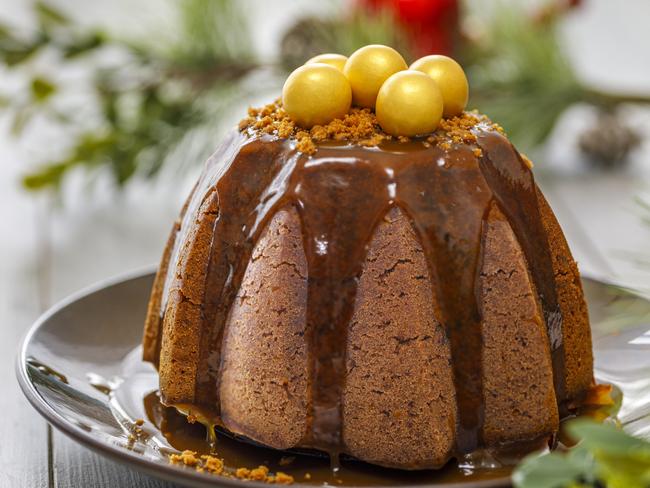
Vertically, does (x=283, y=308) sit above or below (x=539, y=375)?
above

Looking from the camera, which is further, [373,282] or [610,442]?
[373,282]

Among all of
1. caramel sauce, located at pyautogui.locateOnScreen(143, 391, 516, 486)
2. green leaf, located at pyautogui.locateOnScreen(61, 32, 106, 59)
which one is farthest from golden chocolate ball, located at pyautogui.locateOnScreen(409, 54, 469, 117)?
green leaf, located at pyautogui.locateOnScreen(61, 32, 106, 59)

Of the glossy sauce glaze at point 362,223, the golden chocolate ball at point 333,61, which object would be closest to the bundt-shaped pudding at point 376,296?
the glossy sauce glaze at point 362,223

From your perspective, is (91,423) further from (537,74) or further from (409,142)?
(537,74)

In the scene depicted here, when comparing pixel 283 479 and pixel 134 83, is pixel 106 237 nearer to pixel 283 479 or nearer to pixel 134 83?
pixel 134 83

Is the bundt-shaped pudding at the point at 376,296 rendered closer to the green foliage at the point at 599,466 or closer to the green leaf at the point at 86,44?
the green foliage at the point at 599,466

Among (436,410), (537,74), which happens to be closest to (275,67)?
(537,74)

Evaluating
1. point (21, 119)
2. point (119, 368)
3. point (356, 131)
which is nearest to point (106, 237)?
point (21, 119)
